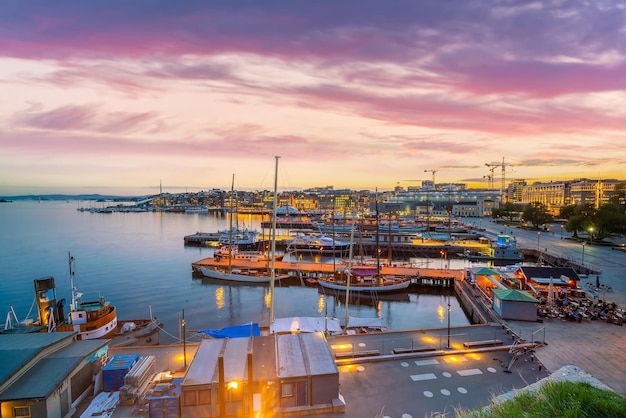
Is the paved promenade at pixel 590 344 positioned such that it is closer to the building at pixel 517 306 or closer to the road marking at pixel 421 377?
the building at pixel 517 306

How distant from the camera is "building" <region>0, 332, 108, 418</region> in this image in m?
8.42

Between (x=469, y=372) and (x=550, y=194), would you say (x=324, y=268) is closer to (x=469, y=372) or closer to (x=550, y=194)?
(x=469, y=372)

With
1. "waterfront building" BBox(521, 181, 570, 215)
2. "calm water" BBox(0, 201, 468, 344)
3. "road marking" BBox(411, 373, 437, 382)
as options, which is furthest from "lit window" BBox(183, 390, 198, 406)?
"waterfront building" BBox(521, 181, 570, 215)

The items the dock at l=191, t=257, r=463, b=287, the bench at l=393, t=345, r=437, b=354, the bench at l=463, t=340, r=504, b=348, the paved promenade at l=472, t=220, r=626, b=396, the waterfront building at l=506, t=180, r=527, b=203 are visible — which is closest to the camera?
the paved promenade at l=472, t=220, r=626, b=396

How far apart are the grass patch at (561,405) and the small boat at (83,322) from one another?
1780 centimetres

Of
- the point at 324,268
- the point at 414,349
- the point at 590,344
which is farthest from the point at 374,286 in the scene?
the point at 590,344

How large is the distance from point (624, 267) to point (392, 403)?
105ft

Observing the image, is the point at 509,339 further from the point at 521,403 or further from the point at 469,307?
the point at 469,307

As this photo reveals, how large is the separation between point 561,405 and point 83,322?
20513 millimetres

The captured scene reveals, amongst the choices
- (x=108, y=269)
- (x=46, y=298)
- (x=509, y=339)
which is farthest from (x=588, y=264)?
(x=108, y=269)

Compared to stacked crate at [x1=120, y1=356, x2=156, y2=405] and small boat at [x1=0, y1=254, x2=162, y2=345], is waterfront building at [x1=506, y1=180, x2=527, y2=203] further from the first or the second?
stacked crate at [x1=120, y1=356, x2=156, y2=405]

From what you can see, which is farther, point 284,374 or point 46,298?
point 46,298

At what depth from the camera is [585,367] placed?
12227 mm

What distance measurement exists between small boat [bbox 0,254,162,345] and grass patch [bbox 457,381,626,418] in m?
17.8
